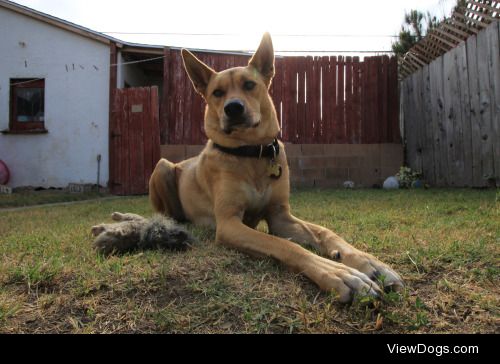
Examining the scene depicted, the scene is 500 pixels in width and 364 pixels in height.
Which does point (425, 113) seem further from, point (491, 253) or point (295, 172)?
point (491, 253)

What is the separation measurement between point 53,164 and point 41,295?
9.24 m

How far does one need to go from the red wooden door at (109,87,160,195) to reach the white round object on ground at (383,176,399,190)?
15.7 ft

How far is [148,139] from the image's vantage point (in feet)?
28.3

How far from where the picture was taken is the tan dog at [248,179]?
80.0 inches

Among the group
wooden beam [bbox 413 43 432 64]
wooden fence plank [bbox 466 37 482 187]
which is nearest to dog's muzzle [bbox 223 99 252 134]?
wooden fence plank [bbox 466 37 482 187]

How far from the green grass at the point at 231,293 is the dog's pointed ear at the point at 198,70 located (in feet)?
4.83

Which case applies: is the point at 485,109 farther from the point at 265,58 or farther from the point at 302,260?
the point at 302,260

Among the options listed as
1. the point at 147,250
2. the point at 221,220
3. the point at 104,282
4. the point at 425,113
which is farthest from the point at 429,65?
the point at 104,282

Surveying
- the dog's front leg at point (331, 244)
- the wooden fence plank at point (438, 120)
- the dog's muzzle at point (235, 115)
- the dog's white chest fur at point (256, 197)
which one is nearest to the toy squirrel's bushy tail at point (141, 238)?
the dog's white chest fur at point (256, 197)

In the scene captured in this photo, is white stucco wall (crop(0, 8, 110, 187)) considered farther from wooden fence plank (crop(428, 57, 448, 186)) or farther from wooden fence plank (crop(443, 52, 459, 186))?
wooden fence plank (crop(443, 52, 459, 186))

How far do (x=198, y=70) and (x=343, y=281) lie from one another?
2.26 m

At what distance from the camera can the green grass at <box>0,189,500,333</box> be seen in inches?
52.9

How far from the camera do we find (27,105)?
33.3 ft

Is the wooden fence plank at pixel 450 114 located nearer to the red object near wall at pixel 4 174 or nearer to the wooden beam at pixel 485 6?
the wooden beam at pixel 485 6
